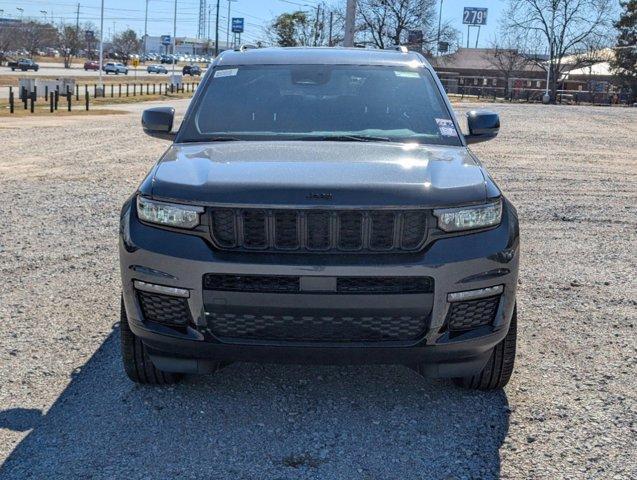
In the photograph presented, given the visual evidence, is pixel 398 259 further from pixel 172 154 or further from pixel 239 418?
pixel 172 154

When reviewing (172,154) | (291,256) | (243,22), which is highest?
(243,22)

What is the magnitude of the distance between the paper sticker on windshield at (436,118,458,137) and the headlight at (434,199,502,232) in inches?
41.4

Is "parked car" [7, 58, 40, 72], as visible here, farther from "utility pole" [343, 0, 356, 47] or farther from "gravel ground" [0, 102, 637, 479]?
"gravel ground" [0, 102, 637, 479]

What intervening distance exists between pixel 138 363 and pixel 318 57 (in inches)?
93.9

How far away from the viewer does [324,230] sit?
3.40 metres

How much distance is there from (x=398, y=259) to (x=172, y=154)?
4.86ft

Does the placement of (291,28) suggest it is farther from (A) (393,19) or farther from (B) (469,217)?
(B) (469,217)

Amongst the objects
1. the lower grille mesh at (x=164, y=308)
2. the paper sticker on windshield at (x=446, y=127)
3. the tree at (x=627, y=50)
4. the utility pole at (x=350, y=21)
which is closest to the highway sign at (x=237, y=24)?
the tree at (x=627, y=50)

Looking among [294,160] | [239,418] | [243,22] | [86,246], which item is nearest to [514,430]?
[239,418]

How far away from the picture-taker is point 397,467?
131 inches

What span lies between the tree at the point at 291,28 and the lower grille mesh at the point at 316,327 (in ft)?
206

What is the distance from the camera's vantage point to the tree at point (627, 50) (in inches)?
3108

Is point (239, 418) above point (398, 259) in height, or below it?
below

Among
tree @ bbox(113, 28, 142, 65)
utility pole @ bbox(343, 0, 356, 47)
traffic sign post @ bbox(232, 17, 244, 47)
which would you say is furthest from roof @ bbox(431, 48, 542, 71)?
tree @ bbox(113, 28, 142, 65)
